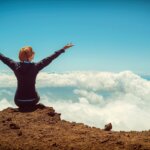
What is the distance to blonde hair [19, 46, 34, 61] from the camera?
14701 millimetres

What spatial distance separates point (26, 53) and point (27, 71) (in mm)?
853

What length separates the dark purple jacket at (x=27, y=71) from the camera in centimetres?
1498

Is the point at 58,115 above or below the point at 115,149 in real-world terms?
above

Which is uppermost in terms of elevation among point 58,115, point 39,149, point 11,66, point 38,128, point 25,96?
point 11,66

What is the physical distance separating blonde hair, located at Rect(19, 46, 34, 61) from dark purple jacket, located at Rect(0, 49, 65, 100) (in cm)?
31

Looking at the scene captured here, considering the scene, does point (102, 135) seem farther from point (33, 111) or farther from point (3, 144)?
point (33, 111)

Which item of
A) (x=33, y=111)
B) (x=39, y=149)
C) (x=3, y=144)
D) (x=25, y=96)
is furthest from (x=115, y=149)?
(x=25, y=96)

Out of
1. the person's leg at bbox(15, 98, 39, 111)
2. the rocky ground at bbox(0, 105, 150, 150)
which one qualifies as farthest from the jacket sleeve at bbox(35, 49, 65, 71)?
the rocky ground at bbox(0, 105, 150, 150)

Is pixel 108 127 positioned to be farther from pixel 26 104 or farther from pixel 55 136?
pixel 26 104

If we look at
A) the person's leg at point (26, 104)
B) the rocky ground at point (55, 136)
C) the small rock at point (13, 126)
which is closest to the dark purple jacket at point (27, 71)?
the person's leg at point (26, 104)

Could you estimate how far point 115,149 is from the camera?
29.1 ft

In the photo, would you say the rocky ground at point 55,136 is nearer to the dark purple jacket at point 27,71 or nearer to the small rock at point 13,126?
the small rock at point 13,126

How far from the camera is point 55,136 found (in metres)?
10.2

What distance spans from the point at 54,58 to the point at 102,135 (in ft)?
19.0
